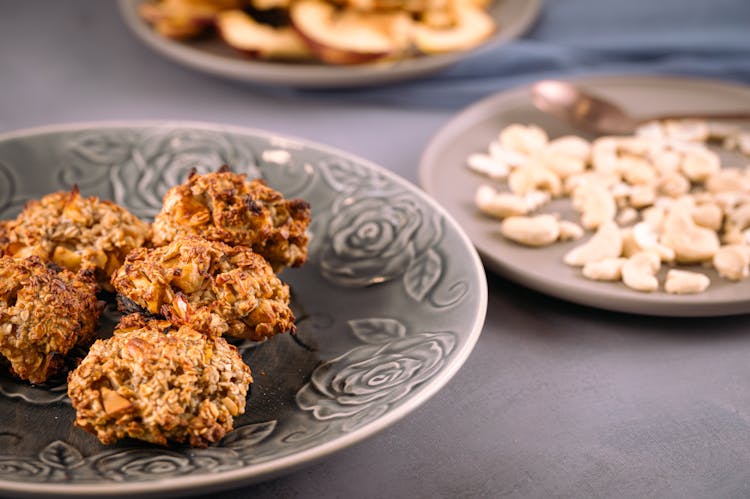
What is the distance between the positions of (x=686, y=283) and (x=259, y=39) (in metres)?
1.33

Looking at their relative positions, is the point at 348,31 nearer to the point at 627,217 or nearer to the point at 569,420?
the point at 627,217

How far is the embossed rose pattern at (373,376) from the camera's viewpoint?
3.92 feet

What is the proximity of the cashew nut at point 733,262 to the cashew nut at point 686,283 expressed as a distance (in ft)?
0.18

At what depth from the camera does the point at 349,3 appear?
8.08ft

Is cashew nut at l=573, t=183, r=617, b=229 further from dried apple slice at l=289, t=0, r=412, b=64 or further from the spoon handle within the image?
dried apple slice at l=289, t=0, r=412, b=64

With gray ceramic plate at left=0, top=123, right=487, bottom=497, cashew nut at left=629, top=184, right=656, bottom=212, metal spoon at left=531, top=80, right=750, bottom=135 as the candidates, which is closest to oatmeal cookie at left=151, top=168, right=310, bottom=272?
gray ceramic plate at left=0, top=123, right=487, bottom=497

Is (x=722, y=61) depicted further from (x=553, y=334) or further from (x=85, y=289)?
(x=85, y=289)

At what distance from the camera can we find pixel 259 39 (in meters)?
2.38

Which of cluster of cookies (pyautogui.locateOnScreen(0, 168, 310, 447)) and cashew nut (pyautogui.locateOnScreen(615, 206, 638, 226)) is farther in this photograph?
cashew nut (pyautogui.locateOnScreen(615, 206, 638, 226))

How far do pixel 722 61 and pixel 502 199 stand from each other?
3.67ft

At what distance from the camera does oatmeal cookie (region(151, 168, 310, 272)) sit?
4.45 feet

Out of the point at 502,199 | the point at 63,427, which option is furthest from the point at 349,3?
the point at 63,427

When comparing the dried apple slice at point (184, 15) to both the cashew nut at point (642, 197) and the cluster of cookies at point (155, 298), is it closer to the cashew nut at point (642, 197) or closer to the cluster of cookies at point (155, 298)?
the cluster of cookies at point (155, 298)

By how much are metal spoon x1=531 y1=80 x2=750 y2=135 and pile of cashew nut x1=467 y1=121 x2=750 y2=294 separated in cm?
3
